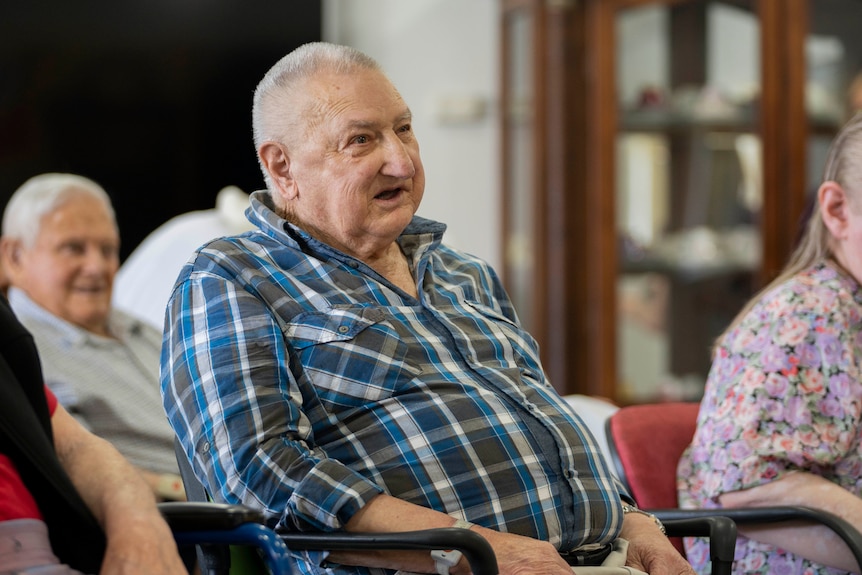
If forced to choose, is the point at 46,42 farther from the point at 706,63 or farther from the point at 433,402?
the point at 433,402

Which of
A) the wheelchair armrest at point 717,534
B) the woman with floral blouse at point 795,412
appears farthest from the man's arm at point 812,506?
the wheelchair armrest at point 717,534

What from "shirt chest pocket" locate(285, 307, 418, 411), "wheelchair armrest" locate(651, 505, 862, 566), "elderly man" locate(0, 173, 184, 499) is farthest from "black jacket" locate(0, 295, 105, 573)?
"elderly man" locate(0, 173, 184, 499)

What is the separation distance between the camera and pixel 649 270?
4.26 meters

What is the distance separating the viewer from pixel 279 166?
1.76 metres

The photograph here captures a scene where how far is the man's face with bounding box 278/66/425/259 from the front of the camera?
1.70 m

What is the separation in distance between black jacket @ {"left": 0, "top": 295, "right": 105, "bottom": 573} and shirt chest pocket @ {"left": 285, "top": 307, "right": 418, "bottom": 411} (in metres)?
0.38

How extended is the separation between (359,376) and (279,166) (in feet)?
1.29

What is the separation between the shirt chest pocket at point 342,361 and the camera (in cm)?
154

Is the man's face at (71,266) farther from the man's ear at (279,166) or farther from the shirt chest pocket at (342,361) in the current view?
the shirt chest pocket at (342,361)

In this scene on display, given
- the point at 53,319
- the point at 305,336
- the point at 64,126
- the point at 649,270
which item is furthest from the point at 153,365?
the point at 649,270

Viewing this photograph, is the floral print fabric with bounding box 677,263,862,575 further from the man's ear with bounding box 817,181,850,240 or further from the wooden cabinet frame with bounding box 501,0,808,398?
the wooden cabinet frame with bounding box 501,0,808,398

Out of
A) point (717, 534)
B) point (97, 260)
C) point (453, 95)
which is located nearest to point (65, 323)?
point (97, 260)

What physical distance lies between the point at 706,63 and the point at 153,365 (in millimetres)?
2414

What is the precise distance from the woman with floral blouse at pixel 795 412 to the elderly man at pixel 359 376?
7.9 inches
